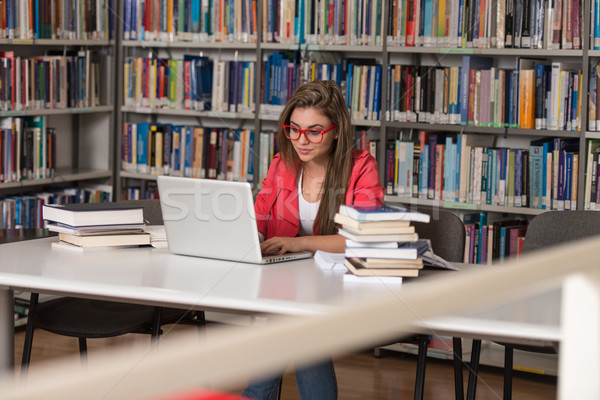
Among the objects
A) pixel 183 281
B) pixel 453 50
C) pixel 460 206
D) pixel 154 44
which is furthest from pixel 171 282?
pixel 154 44

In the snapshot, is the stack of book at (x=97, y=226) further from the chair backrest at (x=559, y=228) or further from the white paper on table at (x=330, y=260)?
the chair backrest at (x=559, y=228)

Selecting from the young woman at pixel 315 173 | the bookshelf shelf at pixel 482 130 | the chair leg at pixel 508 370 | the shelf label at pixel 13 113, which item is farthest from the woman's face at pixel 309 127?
the shelf label at pixel 13 113

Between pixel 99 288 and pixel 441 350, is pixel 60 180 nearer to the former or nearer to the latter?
pixel 441 350

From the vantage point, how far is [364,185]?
2.34 m

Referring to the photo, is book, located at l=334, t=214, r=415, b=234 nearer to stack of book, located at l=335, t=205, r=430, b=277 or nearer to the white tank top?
stack of book, located at l=335, t=205, r=430, b=277

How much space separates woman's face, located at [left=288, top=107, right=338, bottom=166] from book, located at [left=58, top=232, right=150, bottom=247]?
49 cm

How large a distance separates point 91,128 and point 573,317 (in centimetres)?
412

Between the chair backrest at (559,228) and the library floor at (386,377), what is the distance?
0.89 m

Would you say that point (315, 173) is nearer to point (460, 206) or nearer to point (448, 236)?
point (448, 236)

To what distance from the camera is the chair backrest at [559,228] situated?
94.9 inches

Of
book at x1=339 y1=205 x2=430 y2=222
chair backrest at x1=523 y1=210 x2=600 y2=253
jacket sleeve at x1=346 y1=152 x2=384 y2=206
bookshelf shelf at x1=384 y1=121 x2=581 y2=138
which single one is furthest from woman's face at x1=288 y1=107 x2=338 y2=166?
bookshelf shelf at x1=384 y1=121 x2=581 y2=138

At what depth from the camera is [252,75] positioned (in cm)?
405

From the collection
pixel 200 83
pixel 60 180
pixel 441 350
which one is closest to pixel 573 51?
pixel 441 350

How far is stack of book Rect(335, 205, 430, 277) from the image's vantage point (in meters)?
1.81
